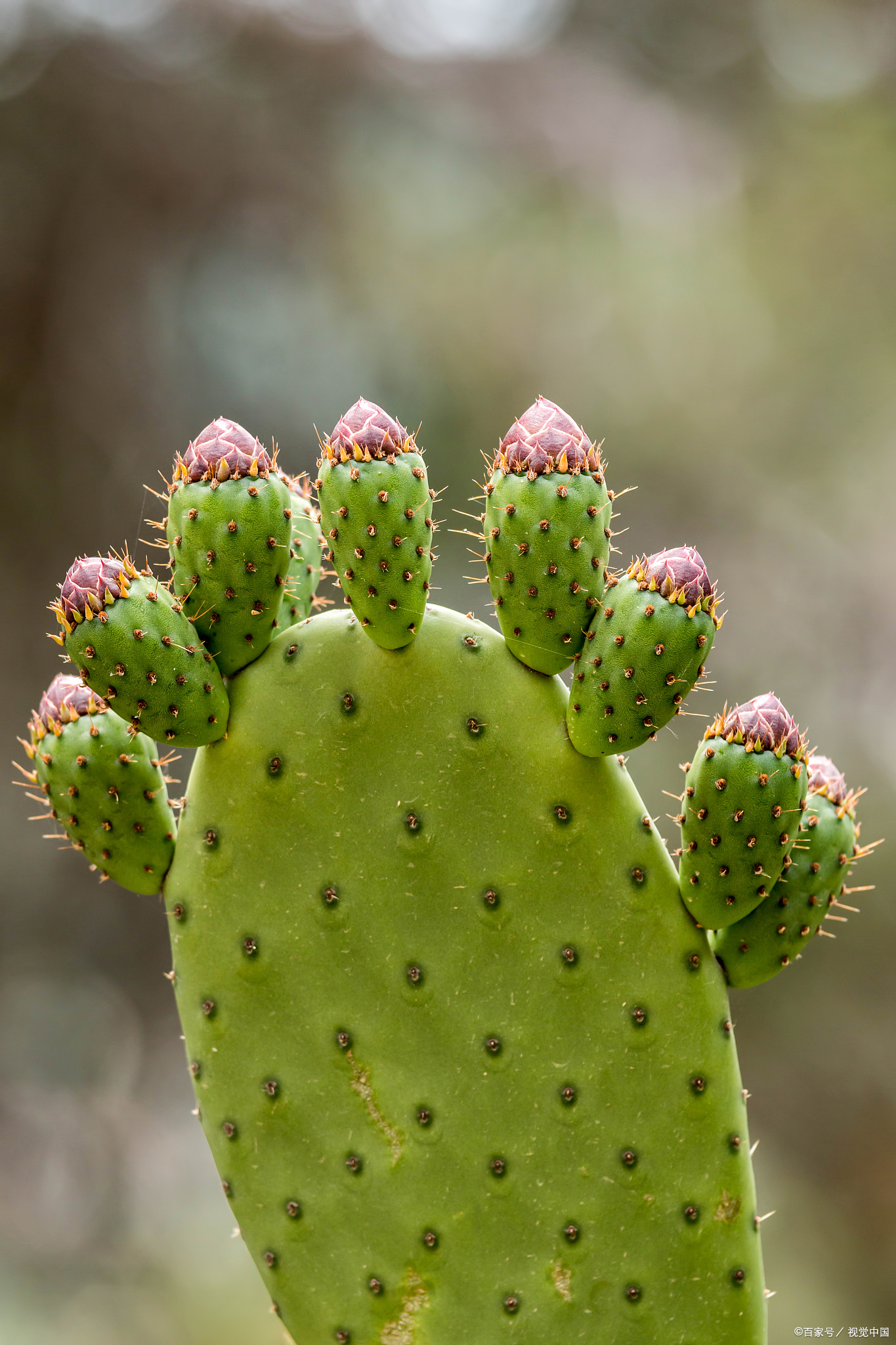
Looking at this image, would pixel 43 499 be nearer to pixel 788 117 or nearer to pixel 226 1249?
pixel 226 1249

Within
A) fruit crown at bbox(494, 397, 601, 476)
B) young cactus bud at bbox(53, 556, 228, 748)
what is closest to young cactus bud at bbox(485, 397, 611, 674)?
fruit crown at bbox(494, 397, 601, 476)

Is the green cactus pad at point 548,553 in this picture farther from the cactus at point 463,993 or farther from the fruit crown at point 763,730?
the fruit crown at point 763,730

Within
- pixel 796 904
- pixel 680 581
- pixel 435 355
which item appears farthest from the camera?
pixel 435 355

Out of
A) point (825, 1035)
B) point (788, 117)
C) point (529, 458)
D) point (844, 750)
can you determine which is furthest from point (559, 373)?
point (529, 458)

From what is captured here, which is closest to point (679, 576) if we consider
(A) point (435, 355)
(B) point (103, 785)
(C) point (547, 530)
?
(C) point (547, 530)

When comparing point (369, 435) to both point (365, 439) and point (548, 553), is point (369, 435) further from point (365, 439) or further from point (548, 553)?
point (548, 553)

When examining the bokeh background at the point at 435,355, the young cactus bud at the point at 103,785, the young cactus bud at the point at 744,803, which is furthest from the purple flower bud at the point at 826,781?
the bokeh background at the point at 435,355

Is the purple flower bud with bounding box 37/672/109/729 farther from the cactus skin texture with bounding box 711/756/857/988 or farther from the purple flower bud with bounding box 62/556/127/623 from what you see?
the cactus skin texture with bounding box 711/756/857/988
